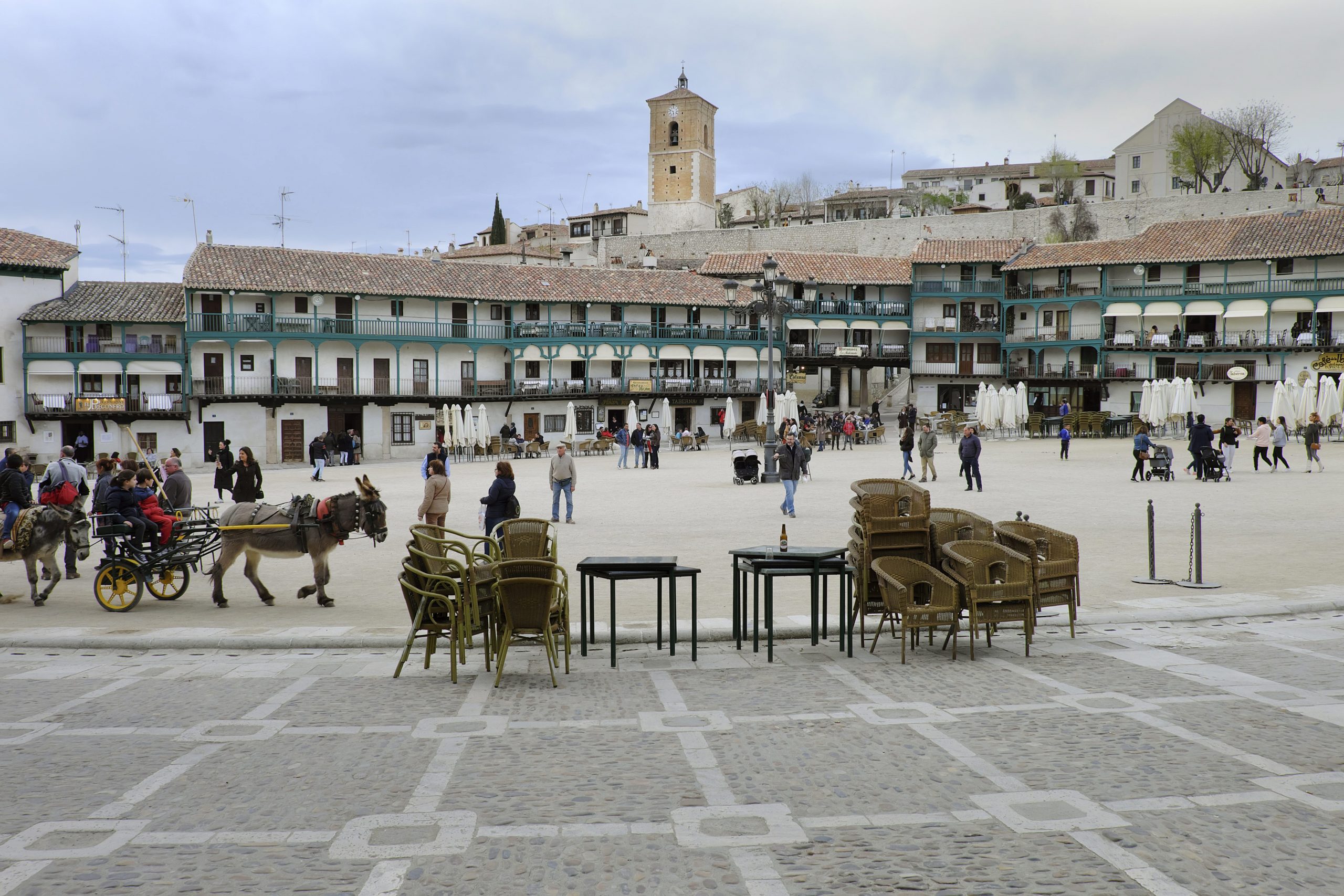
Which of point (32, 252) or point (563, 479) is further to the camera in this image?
point (32, 252)

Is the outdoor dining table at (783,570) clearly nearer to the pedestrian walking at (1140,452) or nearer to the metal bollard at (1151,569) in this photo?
the metal bollard at (1151,569)

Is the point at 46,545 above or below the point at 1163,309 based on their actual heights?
below

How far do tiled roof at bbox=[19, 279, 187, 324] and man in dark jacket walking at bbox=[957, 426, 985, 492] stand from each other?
32.5 metres

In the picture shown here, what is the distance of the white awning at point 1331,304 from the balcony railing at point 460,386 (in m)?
25.2

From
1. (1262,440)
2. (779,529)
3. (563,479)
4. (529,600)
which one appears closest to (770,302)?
(563,479)

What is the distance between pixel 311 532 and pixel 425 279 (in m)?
37.3

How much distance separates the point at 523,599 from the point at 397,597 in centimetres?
387

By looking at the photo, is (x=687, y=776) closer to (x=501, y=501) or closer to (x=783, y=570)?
(x=783, y=570)

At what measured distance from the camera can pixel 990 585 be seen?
758 cm

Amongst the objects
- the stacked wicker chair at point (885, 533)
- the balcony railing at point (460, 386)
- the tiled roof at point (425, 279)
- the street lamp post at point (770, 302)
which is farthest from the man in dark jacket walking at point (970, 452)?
the tiled roof at point (425, 279)

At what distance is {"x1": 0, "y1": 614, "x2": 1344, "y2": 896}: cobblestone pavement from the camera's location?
4.10 m

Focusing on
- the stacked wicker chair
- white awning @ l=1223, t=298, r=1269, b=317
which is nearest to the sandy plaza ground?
the stacked wicker chair

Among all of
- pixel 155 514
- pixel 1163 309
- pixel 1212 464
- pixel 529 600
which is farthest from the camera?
pixel 1163 309

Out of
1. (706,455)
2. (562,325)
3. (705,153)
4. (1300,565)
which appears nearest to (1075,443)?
(706,455)
